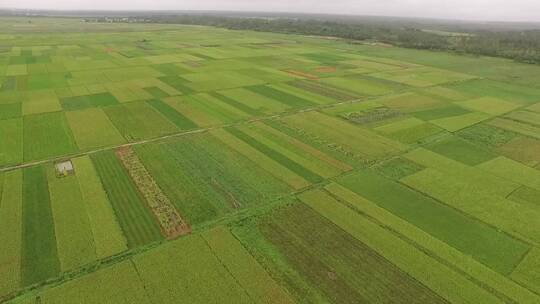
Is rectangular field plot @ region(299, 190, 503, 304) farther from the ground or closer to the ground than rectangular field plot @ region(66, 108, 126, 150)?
closer to the ground

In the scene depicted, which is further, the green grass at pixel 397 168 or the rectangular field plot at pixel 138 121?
the rectangular field plot at pixel 138 121

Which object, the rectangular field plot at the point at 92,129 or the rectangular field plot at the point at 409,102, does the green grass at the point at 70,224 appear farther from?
the rectangular field plot at the point at 409,102

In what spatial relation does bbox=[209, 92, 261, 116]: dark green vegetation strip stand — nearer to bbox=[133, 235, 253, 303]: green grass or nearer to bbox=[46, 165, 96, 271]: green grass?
bbox=[46, 165, 96, 271]: green grass

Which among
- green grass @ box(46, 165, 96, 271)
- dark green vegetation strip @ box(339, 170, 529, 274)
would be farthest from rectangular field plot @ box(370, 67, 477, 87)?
green grass @ box(46, 165, 96, 271)

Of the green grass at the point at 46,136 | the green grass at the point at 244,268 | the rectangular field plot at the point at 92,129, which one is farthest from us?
the rectangular field plot at the point at 92,129

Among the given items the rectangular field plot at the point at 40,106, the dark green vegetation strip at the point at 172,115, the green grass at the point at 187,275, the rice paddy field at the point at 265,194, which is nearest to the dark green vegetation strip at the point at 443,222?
the rice paddy field at the point at 265,194

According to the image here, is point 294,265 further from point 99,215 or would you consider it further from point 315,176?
point 99,215

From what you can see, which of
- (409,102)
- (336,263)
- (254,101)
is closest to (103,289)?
(336,263)
